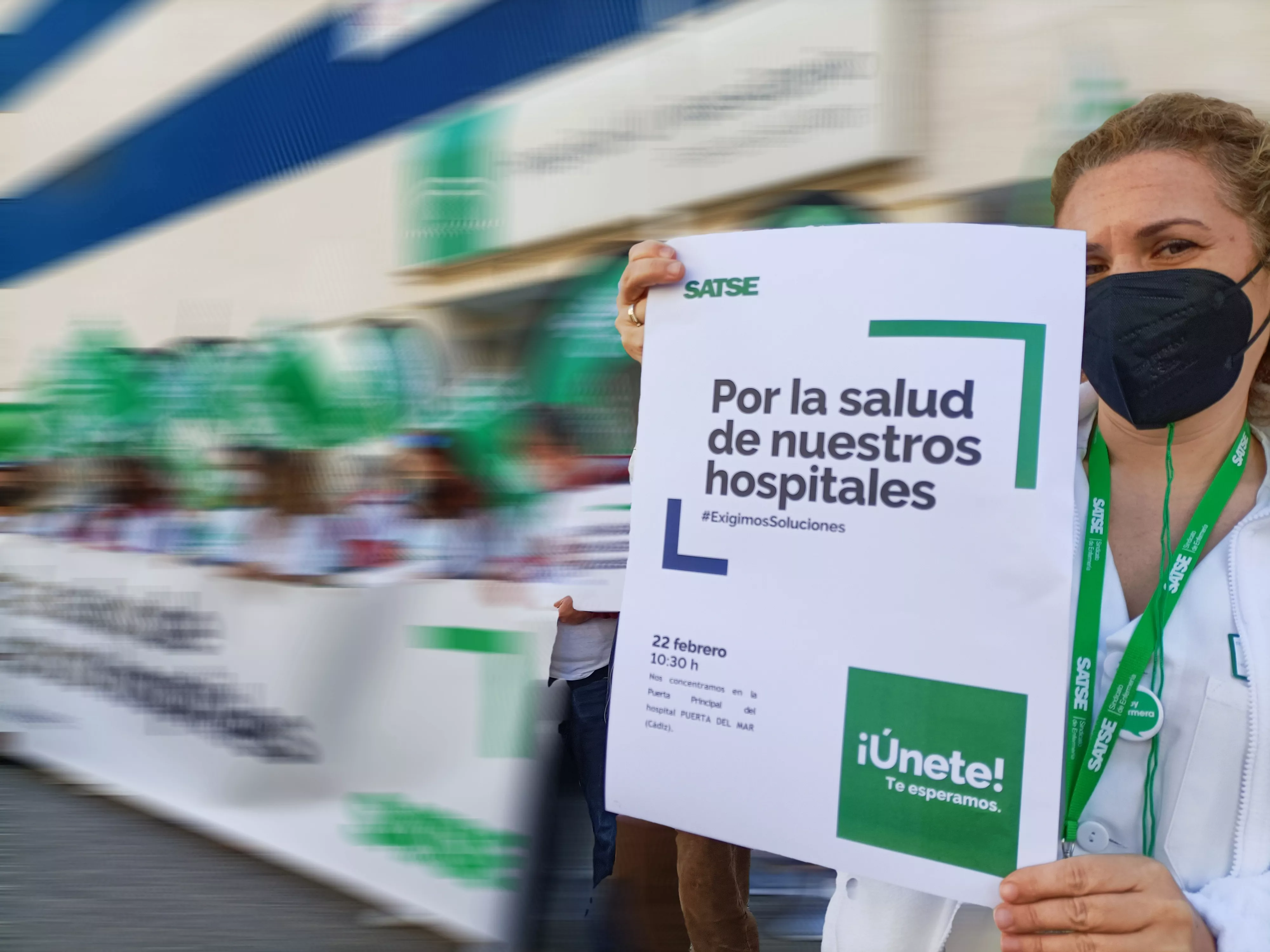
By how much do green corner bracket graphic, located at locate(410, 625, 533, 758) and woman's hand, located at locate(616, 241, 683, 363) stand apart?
4.13 feet

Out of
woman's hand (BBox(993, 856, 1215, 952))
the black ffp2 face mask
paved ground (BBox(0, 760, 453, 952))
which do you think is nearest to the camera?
woman's hand (BBox(993, 856, 1215, 952))

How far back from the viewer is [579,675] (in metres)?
2.00

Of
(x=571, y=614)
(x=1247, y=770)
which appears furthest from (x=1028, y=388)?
(x=571, y=614)

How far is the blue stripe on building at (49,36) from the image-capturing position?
3559 millimetres

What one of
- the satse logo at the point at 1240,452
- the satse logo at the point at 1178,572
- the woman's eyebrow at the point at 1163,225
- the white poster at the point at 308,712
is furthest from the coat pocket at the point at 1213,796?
the white poster at the point at 308,712

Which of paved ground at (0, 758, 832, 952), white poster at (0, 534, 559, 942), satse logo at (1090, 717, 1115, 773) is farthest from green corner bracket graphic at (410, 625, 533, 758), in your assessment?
satse logo at (1090, 717, 1115, 773)

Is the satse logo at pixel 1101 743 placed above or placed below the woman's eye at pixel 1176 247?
below

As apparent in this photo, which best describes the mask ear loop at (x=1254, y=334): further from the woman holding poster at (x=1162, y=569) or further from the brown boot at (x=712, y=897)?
the brown boot at (x=712, y=897)

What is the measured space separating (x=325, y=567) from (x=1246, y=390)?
235 cm

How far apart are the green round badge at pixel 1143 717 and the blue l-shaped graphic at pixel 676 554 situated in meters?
0.47

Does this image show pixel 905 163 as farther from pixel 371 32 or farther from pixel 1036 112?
pixel 371 32

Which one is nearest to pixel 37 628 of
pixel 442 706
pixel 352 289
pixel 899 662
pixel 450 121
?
pixel 352 289

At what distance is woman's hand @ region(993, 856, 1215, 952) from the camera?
0.94m

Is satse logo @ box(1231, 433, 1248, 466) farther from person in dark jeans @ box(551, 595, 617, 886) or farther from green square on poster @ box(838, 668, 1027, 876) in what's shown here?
person in dark jeans @ box(551, 595, 617, 886)
